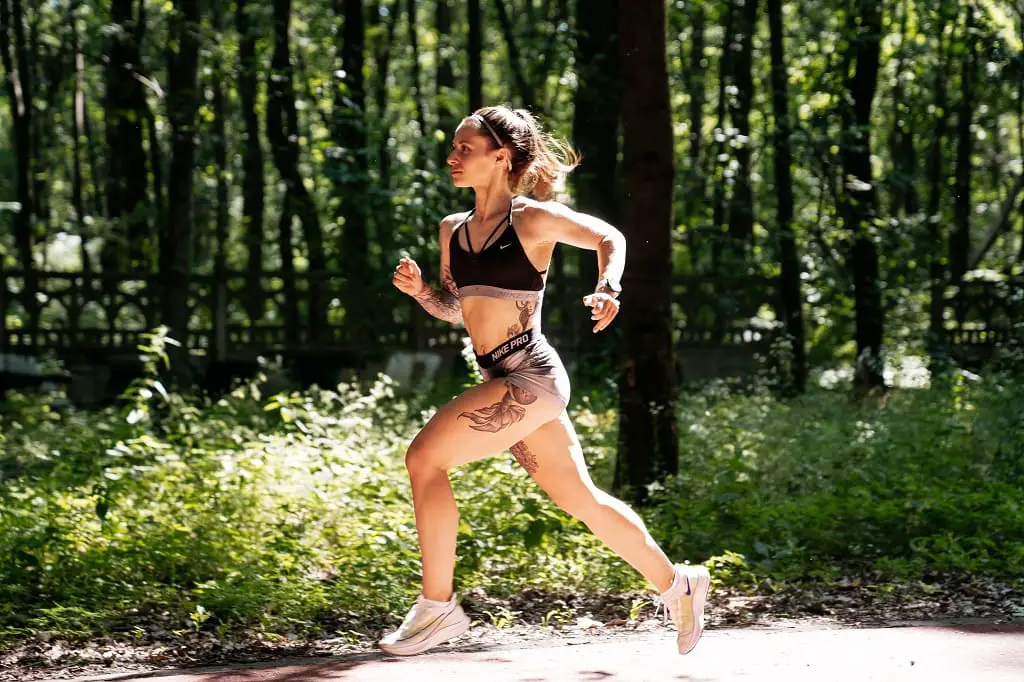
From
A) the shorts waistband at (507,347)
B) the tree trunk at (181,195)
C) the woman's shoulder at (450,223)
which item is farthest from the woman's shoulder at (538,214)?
the tree trunk at (181,195)

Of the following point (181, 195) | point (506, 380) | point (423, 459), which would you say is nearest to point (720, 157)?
point (181, 195)

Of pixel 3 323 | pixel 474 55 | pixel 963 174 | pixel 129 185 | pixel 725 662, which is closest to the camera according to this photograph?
pixel 725 662

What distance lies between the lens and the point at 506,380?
5.36 metres

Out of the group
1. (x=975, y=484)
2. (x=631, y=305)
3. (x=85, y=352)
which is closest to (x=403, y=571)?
(x=631, y=305)

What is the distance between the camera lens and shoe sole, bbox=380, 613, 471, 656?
5234 mm

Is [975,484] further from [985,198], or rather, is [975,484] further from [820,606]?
[985,198]

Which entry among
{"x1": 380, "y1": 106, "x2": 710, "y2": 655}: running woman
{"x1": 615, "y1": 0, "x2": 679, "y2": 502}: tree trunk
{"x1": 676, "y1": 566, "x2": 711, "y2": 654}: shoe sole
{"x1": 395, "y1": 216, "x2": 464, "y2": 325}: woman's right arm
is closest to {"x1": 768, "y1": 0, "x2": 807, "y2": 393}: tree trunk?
{"x1": 615, "y1": 0, "x2": 679, "y2": 502}: tree trunk

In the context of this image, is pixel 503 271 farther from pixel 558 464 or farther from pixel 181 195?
pixel 181 195

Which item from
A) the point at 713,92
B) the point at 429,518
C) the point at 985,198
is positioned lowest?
the point at 429,518

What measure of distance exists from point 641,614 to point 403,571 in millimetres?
1467

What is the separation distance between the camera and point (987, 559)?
8.02 meters

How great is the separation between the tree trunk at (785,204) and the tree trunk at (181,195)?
25.5 ft

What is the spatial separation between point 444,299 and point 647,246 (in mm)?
4089

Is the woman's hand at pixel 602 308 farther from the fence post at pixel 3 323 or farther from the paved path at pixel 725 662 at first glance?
the fence post at pixel 3 323
